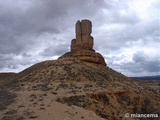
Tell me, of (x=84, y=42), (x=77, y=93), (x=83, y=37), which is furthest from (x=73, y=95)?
(x=83, y=37)

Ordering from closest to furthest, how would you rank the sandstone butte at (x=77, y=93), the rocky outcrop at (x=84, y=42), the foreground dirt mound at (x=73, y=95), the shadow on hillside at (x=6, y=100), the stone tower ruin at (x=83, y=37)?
the foreground dirt mound at (x=73, y=95), the sandstone butte at (x=77, y=93), the shadow on hillside at (x=6, y=100), the rocky outcrop at (x=84, y=42), the stone tower ruin at (x=83, y=37)

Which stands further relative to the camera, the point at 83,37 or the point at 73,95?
the point at 83,37

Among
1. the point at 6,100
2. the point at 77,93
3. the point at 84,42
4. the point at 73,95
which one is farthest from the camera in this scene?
the point at 84,42

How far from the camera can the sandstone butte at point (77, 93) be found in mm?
21891

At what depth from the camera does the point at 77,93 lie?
29.8 m

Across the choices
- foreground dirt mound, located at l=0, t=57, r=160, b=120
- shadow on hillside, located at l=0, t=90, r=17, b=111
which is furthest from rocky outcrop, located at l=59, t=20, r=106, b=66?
shadow on hillside, located at l=0, t=90, r=17, b=111

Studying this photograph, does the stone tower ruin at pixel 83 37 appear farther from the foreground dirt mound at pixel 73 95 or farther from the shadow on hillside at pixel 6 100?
the shadow on hillside at pixel 6 100

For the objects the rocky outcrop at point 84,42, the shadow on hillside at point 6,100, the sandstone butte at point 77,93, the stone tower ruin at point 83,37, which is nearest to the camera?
the sandstone butte at point 77,93

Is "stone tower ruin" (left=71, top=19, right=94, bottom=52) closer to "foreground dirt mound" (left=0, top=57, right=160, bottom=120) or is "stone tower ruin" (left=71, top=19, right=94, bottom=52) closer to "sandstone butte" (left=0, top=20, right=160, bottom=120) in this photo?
"sandstone butte" (left=0, top=20, right=160, bottom=120)

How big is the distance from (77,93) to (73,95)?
1.05 m

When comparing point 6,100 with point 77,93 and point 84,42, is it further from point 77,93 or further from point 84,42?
point 84,42

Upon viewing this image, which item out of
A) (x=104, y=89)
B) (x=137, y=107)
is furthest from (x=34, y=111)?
(x=137, y=107)

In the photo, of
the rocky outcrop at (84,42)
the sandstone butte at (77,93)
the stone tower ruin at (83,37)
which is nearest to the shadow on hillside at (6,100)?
the sandstone butte at (77,93)

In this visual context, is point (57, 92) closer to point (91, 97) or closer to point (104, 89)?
point (91, 97)
